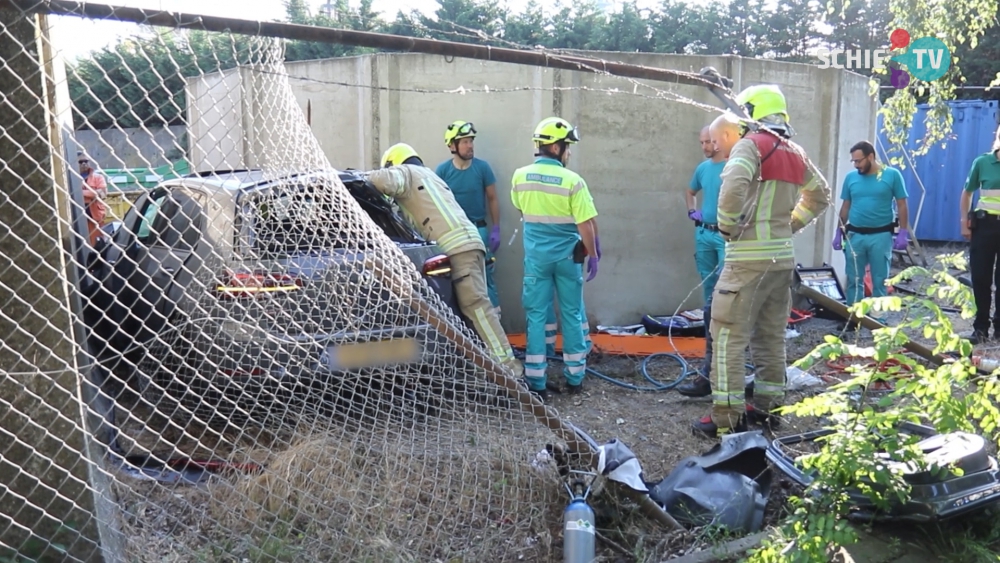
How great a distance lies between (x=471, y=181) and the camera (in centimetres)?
708

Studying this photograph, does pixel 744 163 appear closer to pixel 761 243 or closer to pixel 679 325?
pixel 761 243

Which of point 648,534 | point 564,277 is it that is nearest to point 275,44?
point 648,534

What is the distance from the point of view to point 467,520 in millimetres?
3328

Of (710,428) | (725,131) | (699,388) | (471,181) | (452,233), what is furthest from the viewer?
(471,181)

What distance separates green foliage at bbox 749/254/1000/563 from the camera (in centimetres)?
263

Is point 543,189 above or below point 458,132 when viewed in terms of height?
below

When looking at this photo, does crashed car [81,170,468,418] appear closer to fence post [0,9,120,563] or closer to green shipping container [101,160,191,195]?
green shipping container [101,160,191,195]

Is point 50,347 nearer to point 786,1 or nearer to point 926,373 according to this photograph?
point 926,373

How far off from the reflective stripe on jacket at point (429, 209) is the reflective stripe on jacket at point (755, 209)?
63.4 inches

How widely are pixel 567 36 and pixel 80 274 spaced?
1947cm

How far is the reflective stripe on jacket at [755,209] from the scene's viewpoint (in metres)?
4.36

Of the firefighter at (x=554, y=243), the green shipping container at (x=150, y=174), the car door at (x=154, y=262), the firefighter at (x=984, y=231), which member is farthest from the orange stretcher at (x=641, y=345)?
the green shipping container at (x=150, y=174)

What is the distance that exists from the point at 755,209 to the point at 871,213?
353 cm

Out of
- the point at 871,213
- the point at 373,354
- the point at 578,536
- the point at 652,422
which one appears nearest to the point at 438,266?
the point at 373,354
